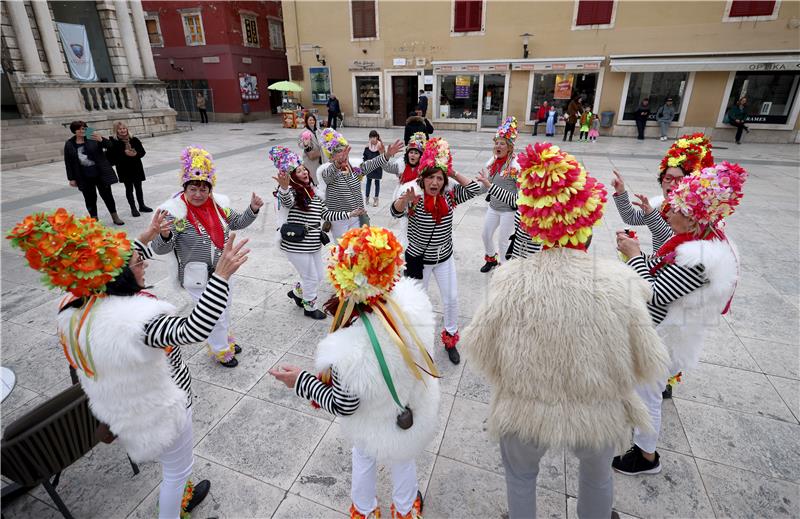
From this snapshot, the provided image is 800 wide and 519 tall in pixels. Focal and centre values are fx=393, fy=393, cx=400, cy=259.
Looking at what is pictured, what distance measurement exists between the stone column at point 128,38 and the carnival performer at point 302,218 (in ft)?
61.0

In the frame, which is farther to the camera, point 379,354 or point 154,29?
point 154,29

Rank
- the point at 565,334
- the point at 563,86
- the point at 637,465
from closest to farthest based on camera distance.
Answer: the point at 565,334 < the point at 637,465 < the point at 563,86

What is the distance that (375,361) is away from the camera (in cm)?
184

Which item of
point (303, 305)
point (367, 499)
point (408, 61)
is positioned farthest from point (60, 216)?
point (408, 61)

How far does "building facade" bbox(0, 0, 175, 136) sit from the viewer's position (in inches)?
539

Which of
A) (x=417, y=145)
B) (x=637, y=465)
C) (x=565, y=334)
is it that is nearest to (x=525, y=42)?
(x=417, y=145)

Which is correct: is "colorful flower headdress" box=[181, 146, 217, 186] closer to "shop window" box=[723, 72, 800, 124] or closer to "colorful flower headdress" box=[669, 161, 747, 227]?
"colorful flower headdress" box=[669, 161, 747, 227]

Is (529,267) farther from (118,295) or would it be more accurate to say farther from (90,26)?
(90,26)

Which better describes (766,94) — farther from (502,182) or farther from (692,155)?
(692,155)

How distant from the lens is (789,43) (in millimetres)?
15953

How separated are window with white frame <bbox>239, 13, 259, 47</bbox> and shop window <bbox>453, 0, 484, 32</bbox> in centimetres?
1369


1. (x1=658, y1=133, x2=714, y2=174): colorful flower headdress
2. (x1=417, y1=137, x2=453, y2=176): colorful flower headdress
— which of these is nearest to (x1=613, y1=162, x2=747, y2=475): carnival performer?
(x1=658, y1=133, x2=714, y2=174): colorful flower headdress

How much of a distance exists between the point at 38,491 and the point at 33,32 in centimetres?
1834

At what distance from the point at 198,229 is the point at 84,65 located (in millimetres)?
18691
